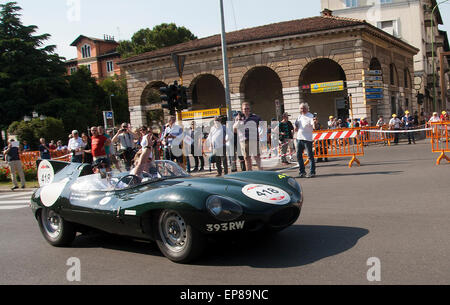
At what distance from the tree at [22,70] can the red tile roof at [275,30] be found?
49.3ft

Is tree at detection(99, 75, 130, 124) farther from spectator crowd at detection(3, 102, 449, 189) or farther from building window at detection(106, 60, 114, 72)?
spectator crowd at detection(3, 102, 449, 189)

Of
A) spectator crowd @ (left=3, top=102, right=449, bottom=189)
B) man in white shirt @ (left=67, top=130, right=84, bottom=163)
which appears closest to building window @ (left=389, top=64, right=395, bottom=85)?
spectator crowd @ (left=3, top=102, right=449, bottom=189)

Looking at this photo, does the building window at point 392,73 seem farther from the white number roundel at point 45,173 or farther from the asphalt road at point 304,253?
the white number roundel at point 45,173

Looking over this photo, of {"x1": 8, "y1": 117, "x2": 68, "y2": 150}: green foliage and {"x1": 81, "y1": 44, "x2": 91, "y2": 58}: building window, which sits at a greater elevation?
{"x1": 81, "y1": 44, "x2": 91, "y2": 58}: building window

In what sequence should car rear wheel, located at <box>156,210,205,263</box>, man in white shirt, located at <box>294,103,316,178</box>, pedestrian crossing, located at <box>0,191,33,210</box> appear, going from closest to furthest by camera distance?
car rear wheel, located at <box>156,210,205,263</box> < pedestrian crossing, located at <box>0,191,33,210</box> < man in white shirt, located at <box>294,103,316,178</box>

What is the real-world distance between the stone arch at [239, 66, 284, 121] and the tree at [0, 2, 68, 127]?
23.7 metres

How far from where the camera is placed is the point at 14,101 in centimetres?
4769

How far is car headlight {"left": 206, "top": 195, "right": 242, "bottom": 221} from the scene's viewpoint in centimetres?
443

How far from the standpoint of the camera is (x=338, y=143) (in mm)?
14602

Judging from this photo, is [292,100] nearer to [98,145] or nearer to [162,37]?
[98,145]

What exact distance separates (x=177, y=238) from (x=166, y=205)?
41 cm

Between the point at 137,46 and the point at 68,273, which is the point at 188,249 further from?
the point at 137,46

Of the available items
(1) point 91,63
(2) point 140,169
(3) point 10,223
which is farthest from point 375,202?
(1) point 91,63

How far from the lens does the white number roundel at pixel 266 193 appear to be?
15.7 feet
